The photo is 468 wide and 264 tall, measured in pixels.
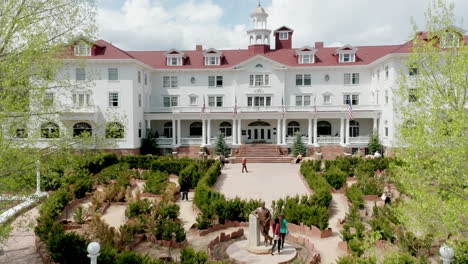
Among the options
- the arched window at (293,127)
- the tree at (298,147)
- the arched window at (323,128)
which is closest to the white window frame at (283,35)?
the arched window at (293,127)

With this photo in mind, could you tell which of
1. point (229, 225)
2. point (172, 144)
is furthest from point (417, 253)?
point (172, 144)

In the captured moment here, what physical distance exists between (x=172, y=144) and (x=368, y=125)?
76.2 feet

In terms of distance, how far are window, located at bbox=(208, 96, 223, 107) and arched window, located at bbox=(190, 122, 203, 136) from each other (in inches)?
112

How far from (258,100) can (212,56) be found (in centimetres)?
794

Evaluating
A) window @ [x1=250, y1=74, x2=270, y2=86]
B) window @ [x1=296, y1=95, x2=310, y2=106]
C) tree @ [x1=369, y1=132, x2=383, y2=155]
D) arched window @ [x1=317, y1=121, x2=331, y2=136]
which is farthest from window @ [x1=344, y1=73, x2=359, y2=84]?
window @ [x1=250, y1=74, x2=270, y2=86]

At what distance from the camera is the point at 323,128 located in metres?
44.4

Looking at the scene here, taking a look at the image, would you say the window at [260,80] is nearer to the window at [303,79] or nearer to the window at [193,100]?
the window at [303,79]

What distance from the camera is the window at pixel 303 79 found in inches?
1747

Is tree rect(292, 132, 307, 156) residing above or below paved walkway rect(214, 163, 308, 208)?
above

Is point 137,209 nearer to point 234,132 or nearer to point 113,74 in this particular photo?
point 113,74

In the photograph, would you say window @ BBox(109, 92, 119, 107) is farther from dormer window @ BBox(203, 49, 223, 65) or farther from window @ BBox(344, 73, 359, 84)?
window @ BBox(344, 73, 359, 84)

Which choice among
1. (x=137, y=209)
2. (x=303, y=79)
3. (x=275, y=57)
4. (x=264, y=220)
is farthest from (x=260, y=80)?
(x=264, y=220)

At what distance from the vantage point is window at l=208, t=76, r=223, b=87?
147ft

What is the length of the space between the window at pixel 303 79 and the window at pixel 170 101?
15.0 metres
